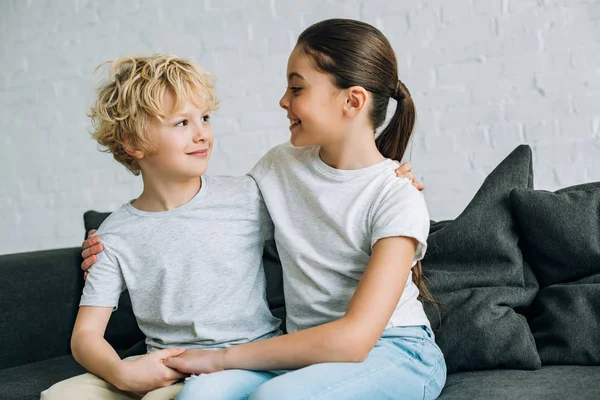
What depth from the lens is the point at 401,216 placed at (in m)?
1.44

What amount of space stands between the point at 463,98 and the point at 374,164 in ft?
3.67

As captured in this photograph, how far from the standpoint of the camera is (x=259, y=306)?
5.49ft

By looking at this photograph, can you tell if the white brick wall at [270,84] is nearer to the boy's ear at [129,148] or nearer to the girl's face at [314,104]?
the girl's face at [314,104]

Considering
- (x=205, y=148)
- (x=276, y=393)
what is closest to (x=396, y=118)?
(x=205, y=148)

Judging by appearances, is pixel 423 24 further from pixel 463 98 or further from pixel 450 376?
pixel 450 376

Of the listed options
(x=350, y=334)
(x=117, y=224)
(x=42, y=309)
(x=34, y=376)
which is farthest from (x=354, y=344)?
(x=42, y=309)

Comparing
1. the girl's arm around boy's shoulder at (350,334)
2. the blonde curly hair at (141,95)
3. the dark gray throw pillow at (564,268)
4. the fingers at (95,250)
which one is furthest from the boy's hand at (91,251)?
the dark gray throw pillow at (564,268)

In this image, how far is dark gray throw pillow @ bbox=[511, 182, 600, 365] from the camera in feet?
5.45

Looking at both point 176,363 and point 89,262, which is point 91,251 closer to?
point 89,262

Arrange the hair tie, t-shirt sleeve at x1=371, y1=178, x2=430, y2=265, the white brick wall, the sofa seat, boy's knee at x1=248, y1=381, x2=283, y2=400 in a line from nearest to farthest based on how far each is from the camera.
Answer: boy's knee at x1=248, y1=381, x2=283, y2=400
t-shirt sleeve at x1=371, y1=178, x2=430, y2=265
the hair tie
the sofa seat
the white brick wall

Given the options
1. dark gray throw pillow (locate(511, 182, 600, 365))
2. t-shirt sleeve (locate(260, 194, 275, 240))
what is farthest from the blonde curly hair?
dark gray throw pillow (locate(511, 182, 600, 365))

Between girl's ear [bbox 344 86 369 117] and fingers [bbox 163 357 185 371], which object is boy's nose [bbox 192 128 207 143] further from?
fingers [bbox 163 357 185 371]

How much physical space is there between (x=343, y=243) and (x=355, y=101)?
0.31 meters

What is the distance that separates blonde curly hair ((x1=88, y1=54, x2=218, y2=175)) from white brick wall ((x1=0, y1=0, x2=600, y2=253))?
118 cm
